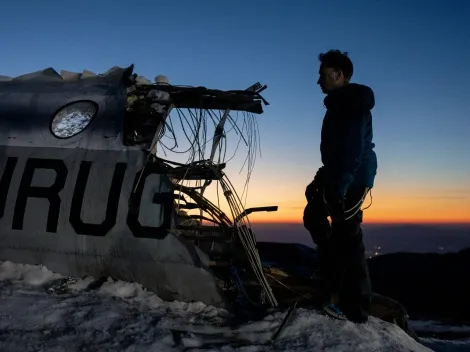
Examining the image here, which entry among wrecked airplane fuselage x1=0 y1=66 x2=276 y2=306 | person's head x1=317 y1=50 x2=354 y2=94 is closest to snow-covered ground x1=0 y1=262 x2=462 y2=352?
wrecked airplane fuselage x1=0 y1=66 x2=276 y2=306

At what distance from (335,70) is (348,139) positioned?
2.38 ft

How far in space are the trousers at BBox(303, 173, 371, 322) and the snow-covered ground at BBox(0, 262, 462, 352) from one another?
22 cm

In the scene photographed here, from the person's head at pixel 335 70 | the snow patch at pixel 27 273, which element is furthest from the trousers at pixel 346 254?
the snow patch at pixel 27 273

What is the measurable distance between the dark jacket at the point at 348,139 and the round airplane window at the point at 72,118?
2578 mm

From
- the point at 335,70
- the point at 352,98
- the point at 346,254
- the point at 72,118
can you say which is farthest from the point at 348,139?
the point at 72,118

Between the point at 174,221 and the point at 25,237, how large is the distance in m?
1.56

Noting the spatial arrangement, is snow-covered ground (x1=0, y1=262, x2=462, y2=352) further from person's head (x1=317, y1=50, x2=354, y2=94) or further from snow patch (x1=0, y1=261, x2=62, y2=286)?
person's head (x1=317, y1=50, x2=354, y2=94)

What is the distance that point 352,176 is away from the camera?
3938mm

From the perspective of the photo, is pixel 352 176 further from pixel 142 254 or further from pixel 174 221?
pixel 142 254

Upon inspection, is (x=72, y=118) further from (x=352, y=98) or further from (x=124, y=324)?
(x=352, y=98)

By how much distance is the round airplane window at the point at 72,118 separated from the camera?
5023 millimetres

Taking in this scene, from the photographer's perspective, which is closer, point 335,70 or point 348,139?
point 348,139

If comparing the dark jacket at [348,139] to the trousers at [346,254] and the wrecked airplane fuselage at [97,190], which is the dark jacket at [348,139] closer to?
the trousers at [346,254]

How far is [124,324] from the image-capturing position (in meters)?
3.49
